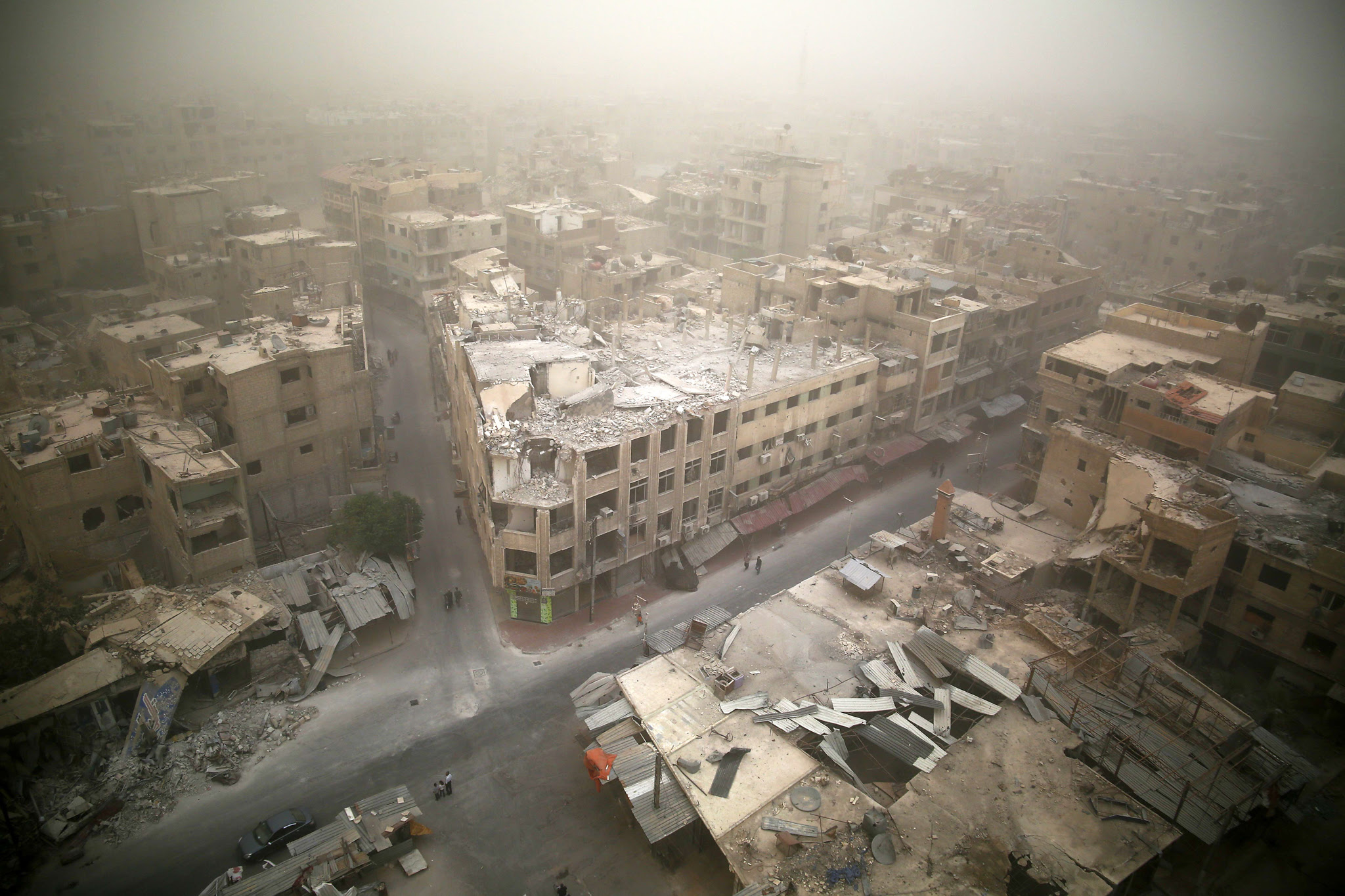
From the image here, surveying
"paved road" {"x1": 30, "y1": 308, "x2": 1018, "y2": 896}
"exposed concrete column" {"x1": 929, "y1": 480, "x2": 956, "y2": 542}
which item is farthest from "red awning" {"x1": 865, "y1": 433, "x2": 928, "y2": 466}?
"exposed concrete column" {"x1": 929, "y1": 480, "x2": 956, "y2": 542}

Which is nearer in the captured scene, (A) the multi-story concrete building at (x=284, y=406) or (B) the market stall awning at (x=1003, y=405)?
(A) the multi-story concrete building at (x=284, y=406)

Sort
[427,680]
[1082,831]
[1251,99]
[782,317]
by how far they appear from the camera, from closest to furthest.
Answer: [1082,831]
[427,680]
[782,317]
[1251,99]

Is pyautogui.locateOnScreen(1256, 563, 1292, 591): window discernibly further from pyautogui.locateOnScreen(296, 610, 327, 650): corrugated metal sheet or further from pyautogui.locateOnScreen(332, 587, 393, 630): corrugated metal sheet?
pyautogui.locateOnScreen(296, 610, 327, 650): corrugated metal sheet

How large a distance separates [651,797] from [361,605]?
619 inches

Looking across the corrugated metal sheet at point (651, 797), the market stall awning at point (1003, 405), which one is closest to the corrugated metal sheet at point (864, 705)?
the corrugated metal sheet at point (651, 797)

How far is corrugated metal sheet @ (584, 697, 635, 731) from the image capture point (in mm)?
26406

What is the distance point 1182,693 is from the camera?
25.5 meters

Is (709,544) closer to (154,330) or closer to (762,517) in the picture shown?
(762,517)

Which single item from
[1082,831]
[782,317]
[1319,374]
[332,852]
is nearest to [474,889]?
[332,852]

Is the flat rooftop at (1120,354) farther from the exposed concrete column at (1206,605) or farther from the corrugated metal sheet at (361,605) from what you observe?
the corrugated metal sheet at (361,605)

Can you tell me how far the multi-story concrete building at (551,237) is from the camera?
65188 millimetres

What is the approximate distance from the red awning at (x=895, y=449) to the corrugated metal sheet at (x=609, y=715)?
23.3 m

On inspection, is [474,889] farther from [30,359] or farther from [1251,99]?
[1251,99]

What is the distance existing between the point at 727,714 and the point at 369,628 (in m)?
16.5
